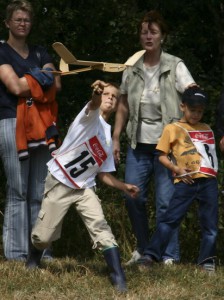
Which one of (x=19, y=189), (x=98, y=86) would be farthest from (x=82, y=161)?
(x=19, y=189)

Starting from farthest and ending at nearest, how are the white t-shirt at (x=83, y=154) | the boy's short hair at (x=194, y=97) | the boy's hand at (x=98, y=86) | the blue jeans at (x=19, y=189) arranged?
1. the blue jeans at (x=19, y=189)
2. the boy's short hair at (x=194, y=97)
3. the white t-shirt at (x=83, y=154)
4. the boy's hand at (x=98, y=86)

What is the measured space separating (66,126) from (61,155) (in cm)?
313

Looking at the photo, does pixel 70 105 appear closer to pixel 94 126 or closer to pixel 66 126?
pixel 66 126

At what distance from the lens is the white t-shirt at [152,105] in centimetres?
685

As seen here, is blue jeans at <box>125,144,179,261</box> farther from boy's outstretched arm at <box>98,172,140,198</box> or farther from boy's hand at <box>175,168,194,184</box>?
boy's outstretched arm at <box>98,172,140,198</box>

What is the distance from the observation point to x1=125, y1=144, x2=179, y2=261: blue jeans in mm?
6863

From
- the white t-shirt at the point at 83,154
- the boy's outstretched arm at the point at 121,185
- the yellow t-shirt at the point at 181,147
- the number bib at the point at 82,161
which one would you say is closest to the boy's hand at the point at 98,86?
the white t-shirt at the point at 83,154

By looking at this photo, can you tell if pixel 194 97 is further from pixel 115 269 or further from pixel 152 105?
pixel 115 269

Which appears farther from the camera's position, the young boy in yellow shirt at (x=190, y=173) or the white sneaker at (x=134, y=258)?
the white sneaker at (x=134, y=258)

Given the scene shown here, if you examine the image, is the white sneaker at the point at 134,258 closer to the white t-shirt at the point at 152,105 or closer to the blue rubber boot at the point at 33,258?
the blue rubber boot at the point at 33,258

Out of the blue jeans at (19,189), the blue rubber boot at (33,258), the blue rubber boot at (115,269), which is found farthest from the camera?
the blue jeans at (19,189)

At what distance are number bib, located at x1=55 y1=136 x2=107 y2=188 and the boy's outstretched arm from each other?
90 mm

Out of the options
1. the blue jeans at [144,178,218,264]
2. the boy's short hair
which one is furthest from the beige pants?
the boy's short hair

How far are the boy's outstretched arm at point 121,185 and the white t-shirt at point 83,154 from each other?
0.05 m
